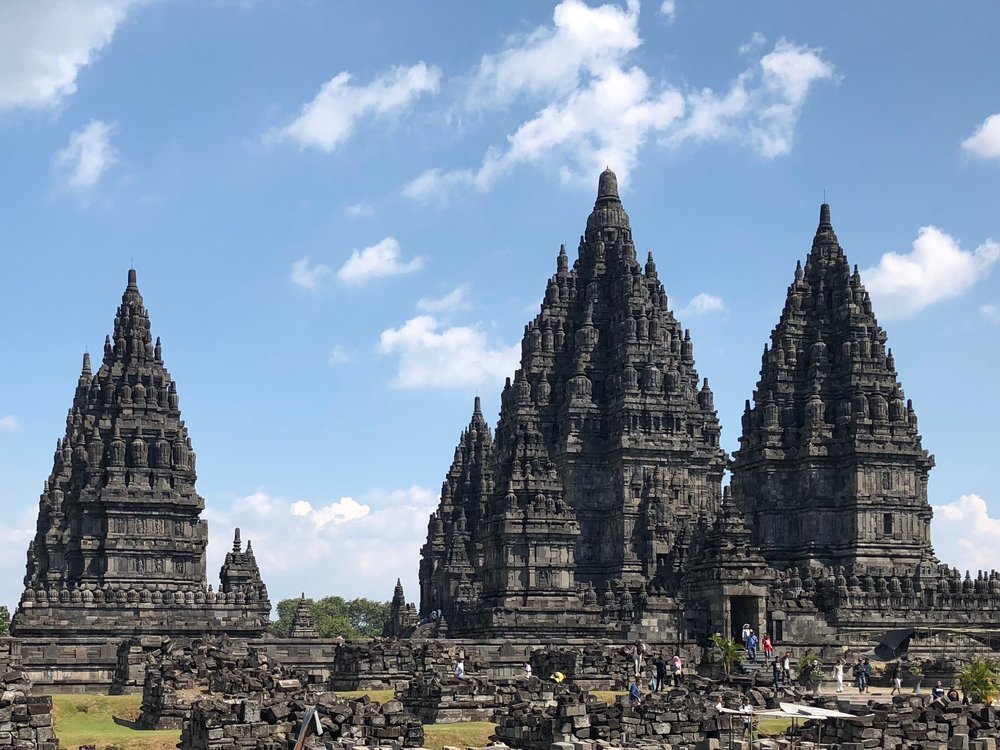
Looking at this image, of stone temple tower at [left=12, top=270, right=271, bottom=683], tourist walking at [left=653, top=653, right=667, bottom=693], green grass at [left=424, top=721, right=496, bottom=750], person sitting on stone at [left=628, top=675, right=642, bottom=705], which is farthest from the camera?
stone temple tower at [left=12, top=270, right=271, bottom=683]

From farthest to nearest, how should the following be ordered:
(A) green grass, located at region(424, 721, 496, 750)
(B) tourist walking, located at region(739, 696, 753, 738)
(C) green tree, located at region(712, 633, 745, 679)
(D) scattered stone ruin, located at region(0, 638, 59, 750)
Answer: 1. (C) green tree, located at region(712, 633, 745, 679)
2. (A) green grass, located at region(424, 721, 496, 750)
3. (B) tourist walking, located at region(739, 696, 753, 738)
4. (D) scattered stone ruin, located at region(0, 638, 59, 750)

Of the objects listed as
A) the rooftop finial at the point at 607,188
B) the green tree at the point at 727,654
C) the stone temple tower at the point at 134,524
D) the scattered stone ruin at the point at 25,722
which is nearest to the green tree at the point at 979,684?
the green tree at the point at 727,654

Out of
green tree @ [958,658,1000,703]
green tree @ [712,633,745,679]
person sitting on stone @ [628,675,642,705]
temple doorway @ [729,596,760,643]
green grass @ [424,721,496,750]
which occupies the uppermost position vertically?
temple doorway @ [729,596,760,643]

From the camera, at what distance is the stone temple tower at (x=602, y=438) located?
8581 cm

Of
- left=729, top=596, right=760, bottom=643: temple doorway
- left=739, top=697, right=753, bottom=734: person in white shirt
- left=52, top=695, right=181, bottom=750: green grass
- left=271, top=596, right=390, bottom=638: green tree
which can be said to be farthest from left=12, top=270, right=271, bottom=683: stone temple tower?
left=271, top=596, right=390, bottom=638: green tree

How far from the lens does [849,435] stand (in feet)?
293

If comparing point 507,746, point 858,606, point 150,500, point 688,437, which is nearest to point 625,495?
point 688,437

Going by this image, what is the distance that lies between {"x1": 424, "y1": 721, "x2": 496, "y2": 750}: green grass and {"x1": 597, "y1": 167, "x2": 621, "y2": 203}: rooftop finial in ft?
214

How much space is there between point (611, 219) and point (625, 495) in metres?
20.3

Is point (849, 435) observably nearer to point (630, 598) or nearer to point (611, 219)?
point (630, 598)

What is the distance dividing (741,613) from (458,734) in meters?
28.8

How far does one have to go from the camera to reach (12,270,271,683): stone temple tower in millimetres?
81250

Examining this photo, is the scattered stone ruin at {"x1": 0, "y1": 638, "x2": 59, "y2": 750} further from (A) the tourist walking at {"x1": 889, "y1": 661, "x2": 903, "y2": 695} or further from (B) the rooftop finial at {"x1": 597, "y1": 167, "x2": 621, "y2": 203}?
(B) the rooftop finial at {"x1": 597, "y1": 167, "x2": 621, "y2": 203}

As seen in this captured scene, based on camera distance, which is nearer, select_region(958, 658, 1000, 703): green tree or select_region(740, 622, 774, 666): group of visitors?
select_region(958, 658, 1000, 703): green tree
